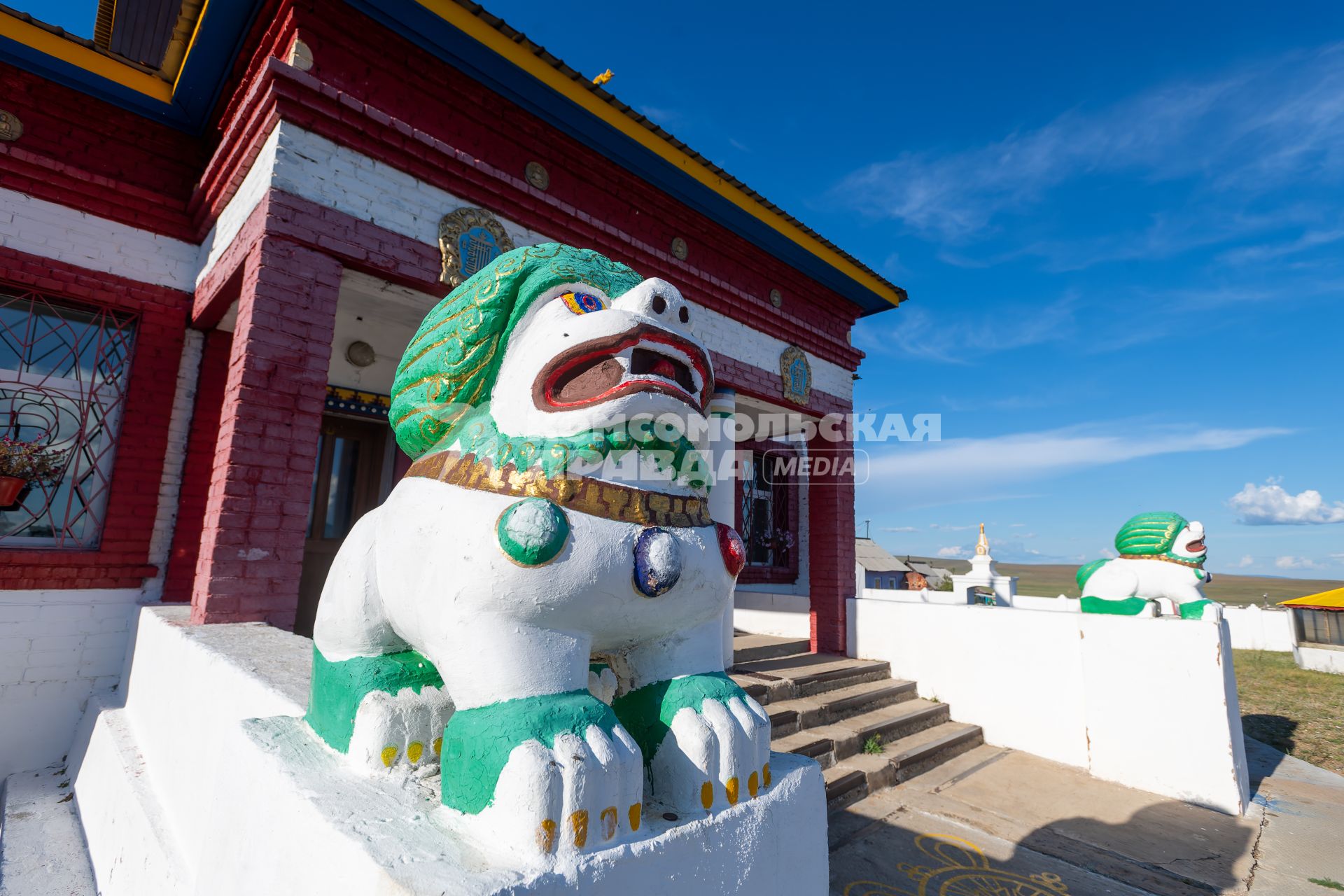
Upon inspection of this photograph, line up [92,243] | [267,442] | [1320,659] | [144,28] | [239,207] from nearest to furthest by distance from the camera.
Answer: [267,442]
[239,207]
[92,243]
[144,28]
[1320,659]

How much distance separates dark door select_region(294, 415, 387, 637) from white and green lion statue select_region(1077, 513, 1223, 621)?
7063 millimetres

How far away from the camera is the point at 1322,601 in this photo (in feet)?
40.3

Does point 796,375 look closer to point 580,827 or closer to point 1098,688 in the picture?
point 1098,688

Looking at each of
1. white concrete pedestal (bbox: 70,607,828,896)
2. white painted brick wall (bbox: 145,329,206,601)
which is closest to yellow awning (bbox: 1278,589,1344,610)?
white concrete pedestal (bbox: 70,607,828,896)

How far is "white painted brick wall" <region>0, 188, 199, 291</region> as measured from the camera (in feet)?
13.9

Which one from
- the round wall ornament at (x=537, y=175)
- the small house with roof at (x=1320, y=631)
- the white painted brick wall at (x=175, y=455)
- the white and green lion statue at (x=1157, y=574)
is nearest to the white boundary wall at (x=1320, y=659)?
the small house with roof at (x=1320, y=631)

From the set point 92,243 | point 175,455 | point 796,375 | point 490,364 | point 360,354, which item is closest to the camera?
point 490,364

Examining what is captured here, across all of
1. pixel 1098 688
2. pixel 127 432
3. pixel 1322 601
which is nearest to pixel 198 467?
pixel 127 432

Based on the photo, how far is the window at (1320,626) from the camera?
38.7ft

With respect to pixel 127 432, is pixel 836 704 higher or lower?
lower

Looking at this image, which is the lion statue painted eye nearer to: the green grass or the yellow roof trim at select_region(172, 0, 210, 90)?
the yellow roof trim at select_region(172, 0, 210, 90)

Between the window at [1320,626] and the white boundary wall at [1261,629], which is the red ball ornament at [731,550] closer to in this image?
the window at [1320,626]

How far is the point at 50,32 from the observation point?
4.21 metres

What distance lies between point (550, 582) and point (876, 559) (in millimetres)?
20327
